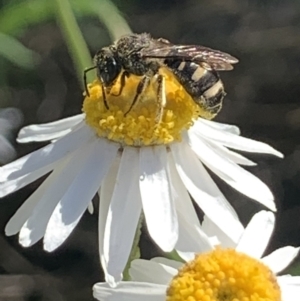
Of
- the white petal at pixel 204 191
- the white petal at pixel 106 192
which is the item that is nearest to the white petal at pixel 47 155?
the white petal at pixel 106 192

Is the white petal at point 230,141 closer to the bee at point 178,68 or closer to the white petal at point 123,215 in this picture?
the bee at point 178,68

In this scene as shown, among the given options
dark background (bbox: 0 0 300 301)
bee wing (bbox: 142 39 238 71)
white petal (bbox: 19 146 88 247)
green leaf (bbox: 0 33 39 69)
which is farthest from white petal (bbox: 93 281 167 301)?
green leaf (bbox: 0 33 39 69)

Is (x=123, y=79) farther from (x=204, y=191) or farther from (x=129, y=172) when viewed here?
(x=204, y=191)

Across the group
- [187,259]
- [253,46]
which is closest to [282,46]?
[253,46]

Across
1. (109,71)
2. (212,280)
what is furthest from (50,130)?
(212,280)

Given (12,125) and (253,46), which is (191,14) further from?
(12,125)
